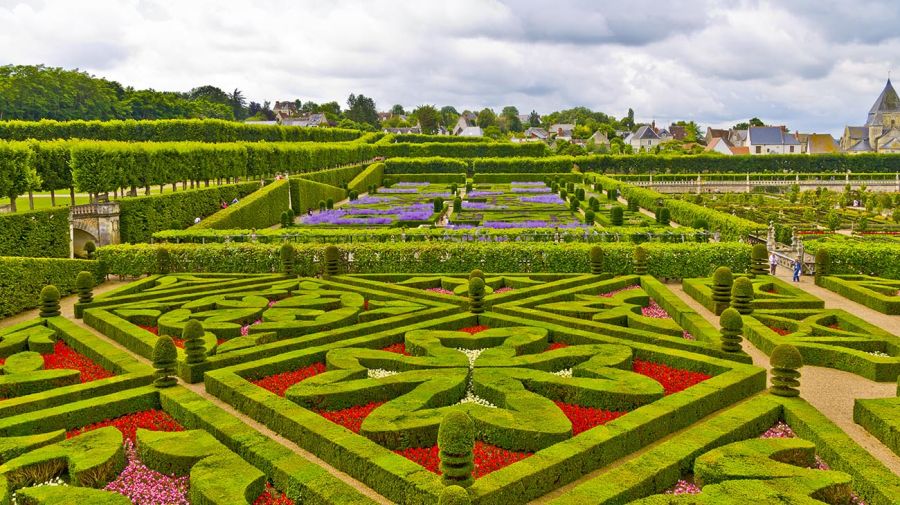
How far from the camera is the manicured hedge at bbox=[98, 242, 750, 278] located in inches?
926

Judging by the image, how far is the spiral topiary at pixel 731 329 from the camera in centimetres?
1365

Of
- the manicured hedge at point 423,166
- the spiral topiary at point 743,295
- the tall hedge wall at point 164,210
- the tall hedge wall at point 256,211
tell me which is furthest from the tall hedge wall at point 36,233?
the manicured hedge at point 423,166

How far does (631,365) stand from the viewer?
13711 millimetres

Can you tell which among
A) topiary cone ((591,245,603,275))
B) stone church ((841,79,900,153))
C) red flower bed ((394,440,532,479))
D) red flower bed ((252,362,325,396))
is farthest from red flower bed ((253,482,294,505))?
stone church ((841,79,900,153))

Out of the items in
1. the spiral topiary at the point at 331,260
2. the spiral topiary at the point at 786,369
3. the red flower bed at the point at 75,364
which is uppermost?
the spiral topiary at the point at 331,260

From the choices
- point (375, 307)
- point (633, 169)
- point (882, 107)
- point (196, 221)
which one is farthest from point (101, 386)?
point (882, 107)

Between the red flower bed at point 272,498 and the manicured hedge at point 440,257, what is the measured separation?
15.2m

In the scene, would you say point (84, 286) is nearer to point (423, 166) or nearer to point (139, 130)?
point (139, 130)

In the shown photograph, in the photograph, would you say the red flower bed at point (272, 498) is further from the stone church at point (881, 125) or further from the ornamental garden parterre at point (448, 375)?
the stone church at point (881, 125)

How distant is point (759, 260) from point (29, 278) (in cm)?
2452

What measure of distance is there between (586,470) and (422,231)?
19.3 metres

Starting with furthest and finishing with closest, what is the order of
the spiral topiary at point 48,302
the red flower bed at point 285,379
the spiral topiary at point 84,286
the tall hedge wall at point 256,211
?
1. the tall hedge wall at point 256,211
2. the spiral topiary at point 84,286
3. the spiral topiary at point 48,302
4. the red flower bed at point 285,379

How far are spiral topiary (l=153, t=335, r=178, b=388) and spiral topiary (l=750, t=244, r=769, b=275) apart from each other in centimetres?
1887

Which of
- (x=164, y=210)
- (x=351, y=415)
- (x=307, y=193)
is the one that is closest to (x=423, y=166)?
(x=307, y=193)
